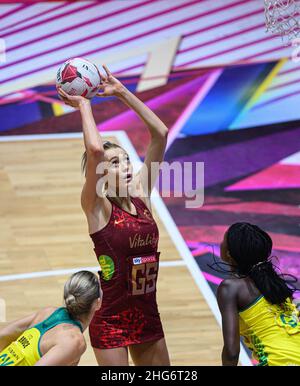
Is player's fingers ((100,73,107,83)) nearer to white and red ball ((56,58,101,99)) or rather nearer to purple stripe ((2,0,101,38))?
white and red ball ((56,58,101,99))

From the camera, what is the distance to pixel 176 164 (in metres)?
9.84

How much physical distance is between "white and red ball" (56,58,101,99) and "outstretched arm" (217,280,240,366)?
5.10 feet

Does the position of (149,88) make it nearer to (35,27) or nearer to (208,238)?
(35,27)

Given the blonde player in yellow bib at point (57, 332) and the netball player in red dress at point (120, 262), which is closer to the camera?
the blonde player in yellow bib at point (57, 332)

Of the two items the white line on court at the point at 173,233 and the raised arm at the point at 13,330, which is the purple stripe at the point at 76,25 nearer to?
the white line on court at the point at 173,233

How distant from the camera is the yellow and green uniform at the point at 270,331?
4.54 metres

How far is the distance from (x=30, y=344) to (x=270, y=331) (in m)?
1.24

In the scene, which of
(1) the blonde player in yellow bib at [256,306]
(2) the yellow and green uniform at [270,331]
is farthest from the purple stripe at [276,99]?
(2) the yellow and green uniform at [270,331]

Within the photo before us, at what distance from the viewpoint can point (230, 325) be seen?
4.53m

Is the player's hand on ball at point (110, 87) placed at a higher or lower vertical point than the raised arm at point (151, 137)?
higher

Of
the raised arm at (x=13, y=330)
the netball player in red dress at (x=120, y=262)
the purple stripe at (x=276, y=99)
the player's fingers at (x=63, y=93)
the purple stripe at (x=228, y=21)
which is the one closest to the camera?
the raised arm at (x=13, y=330)

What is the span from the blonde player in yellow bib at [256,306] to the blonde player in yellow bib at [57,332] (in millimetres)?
698

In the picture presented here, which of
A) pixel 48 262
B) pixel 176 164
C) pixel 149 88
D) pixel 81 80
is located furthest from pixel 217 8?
pixel 81 80

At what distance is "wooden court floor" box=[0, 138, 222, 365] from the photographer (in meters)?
6.96
